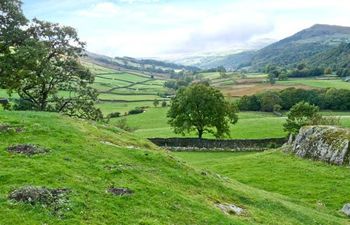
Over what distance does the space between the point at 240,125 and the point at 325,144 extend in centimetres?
6187

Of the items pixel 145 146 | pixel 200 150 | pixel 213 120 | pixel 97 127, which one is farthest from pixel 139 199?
pixel 213 120

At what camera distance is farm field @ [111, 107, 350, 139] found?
343 ft

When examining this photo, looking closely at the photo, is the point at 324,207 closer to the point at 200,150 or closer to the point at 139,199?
the point at 139,199

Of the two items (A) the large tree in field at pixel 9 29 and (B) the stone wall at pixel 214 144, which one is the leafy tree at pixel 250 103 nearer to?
(B) the stone wall at pixel 214 144

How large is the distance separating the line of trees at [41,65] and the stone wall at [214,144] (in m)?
28.5

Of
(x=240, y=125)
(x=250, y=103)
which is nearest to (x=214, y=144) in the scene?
(x=240, y=125)

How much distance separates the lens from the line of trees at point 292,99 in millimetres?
150125

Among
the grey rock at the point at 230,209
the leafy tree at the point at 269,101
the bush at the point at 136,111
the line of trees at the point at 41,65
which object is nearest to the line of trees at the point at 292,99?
the leafy tree at the point at 269,101

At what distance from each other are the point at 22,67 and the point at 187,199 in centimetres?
3289

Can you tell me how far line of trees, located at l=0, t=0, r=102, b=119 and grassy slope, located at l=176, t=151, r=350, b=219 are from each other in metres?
21.7

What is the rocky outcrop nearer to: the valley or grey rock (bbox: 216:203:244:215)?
the valley

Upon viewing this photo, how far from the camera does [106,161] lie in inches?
1128

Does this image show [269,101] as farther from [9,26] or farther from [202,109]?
[9,26]

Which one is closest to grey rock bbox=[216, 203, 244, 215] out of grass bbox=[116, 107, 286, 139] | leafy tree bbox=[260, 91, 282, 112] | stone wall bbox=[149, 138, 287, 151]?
stone wall bbox=[149, 138, 287, 151]
